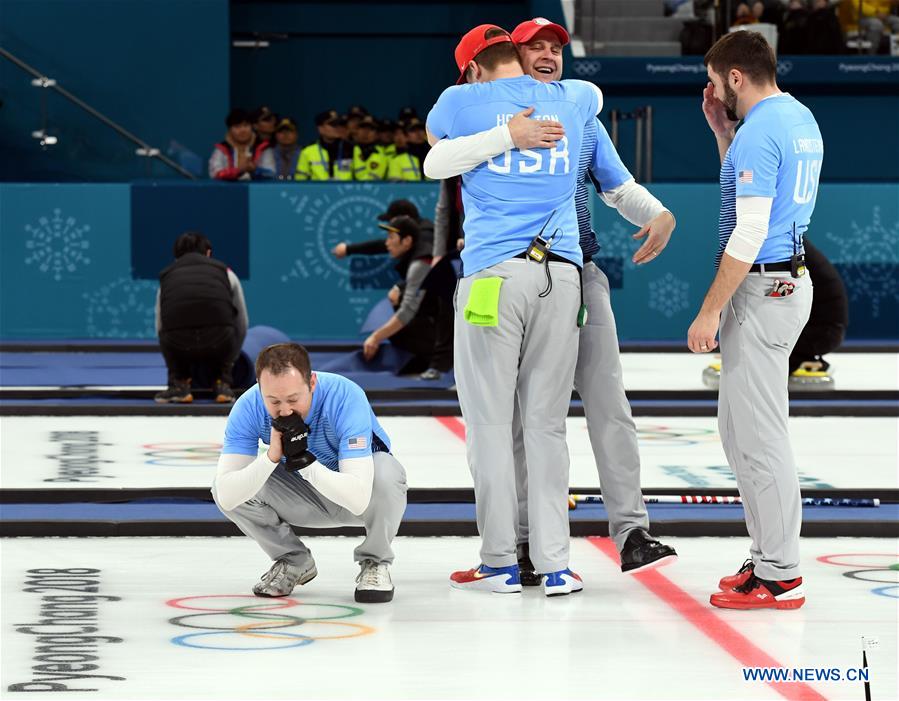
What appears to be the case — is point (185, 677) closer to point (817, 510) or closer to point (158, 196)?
point (817, 510)

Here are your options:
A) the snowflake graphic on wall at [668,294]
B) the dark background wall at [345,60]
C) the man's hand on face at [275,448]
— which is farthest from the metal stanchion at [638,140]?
the man's hand on face at [275,448]

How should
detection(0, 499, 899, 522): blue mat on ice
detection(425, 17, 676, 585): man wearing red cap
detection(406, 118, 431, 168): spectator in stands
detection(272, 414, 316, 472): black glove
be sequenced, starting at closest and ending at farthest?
detection(272, 414, 316, 472): black glove, detection(425, 17, 676, 585): man wearing red cap, detection(0, 499, 899, 522): blue mat on ice, detection(406, 118, 431, 168): spectator in stands

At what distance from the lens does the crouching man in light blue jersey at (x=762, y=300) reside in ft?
17.8

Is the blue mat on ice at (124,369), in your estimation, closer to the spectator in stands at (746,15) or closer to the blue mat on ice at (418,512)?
the blue mat on ice at (418,512)

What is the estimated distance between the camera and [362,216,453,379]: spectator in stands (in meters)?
11.8

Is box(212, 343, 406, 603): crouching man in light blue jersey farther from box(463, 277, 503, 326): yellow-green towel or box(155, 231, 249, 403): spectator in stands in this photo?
box(155, 231, 249, 403): spectator in stands

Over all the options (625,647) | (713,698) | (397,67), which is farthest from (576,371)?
(397,67)

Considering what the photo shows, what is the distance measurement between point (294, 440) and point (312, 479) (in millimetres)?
153

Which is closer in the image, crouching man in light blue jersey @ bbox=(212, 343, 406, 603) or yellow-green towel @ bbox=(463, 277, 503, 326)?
crouching man in light blue jersey @ bbox=(212, 343, 406, 603)

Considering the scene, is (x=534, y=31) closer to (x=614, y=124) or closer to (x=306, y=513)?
(x=306, y=513)

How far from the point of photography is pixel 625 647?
4.96 m

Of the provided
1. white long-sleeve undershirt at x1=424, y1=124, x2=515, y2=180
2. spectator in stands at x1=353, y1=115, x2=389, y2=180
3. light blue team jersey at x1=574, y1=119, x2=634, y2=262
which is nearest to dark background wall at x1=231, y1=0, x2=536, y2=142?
spectator in stands at x1=353, y1=115, x2=389, y2=180

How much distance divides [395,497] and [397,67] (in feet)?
61.7

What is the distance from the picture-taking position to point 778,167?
18.0 ft
